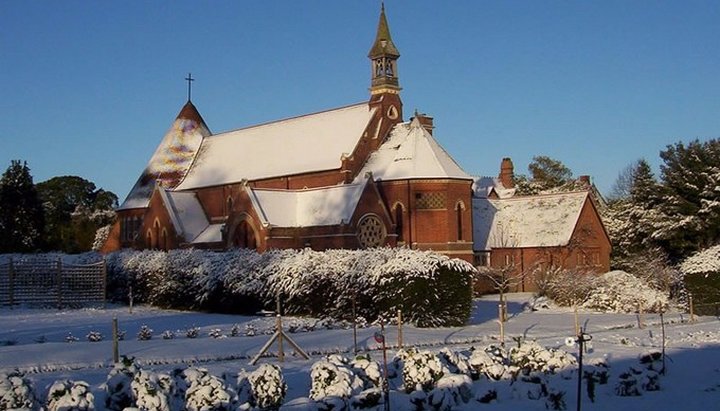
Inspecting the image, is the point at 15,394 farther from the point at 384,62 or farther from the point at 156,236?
the point at 384,62

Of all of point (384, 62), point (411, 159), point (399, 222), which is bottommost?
point (399, 222)

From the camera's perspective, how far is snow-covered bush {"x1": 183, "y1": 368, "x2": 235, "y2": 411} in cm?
1186

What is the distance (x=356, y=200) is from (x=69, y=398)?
35.3m

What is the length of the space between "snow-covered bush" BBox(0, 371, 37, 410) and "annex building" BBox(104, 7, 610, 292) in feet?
110

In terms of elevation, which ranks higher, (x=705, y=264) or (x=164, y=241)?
(x=164, y=241)

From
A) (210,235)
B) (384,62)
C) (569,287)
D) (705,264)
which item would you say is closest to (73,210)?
(210,235)

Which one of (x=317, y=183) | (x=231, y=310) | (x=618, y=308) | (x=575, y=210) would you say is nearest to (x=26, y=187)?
(x=317, y=183)

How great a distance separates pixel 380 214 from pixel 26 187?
3125 centimetres

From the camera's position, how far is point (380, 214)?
47.6 meters

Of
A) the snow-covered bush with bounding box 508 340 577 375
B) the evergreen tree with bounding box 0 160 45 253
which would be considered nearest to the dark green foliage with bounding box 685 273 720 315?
the snow-covered bush with bounding box 508 340 577 375

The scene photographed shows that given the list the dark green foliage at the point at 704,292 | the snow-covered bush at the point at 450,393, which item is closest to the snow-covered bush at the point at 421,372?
the snow-covered bush at the point at 450,393

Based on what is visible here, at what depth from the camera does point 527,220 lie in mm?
54562

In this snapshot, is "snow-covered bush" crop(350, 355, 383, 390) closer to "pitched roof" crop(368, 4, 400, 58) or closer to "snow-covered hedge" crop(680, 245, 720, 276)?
"snow-covered hedge" crop(680, 245, 720, 276)

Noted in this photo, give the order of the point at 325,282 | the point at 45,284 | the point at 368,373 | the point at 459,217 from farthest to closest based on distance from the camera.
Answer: the point at 459,217 < the point at 45,284 < the point at 325,282 < the point at 368,373
